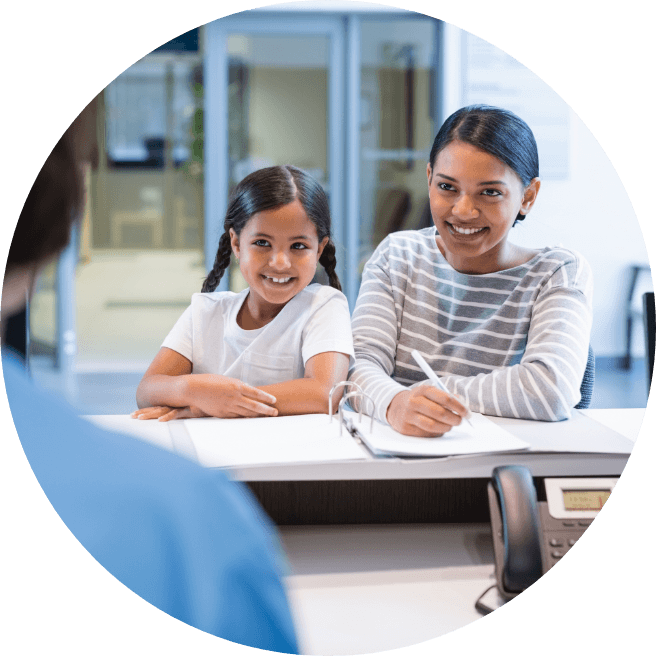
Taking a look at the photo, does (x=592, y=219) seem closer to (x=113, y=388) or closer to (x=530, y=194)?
(x=530, y=194)

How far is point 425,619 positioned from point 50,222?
907 millimetres

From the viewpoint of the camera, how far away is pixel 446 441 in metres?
1.27

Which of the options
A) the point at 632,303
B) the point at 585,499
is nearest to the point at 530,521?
the point at 585,499

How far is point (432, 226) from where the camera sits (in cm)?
146

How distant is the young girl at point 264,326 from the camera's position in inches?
53.0

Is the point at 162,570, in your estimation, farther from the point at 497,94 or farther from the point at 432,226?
the point at 497,94

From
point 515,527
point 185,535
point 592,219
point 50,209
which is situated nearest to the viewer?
point 185,535

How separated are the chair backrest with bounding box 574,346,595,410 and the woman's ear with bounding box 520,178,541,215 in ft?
0.99

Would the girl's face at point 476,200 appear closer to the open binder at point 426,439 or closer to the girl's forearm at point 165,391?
the open binder at point 426,439

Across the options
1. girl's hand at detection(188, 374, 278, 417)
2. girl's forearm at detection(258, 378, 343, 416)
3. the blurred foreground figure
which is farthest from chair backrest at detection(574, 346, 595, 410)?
the blurred foreground figure

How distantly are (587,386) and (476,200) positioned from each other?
0.41 meters

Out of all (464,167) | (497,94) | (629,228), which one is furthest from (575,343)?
(497,94)

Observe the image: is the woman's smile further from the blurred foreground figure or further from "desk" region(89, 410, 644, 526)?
the blurred foreground figure

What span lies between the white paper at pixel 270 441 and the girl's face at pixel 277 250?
23cm
